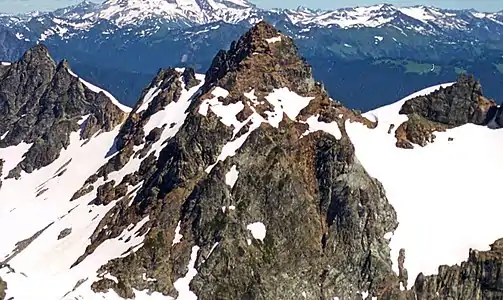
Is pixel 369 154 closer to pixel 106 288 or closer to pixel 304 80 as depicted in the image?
pixel 304 80

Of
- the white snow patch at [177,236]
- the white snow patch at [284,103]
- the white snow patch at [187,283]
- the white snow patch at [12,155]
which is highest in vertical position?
the white snow patch at [284,103]

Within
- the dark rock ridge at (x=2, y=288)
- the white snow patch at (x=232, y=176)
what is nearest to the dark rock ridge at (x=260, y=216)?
the white snow patch at (x=232, y=176)

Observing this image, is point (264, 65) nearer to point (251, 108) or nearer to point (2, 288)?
point (251, 108)

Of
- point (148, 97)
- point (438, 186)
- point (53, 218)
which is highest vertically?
point (438, 186)

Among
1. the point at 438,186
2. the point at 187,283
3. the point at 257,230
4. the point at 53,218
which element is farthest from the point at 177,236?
the point at 438,186

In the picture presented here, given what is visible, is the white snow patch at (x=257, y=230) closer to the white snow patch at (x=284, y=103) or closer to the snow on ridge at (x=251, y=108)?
the snow on ridge at (x=251, y=108)

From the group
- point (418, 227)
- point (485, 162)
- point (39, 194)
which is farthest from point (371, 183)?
point (39, 194)
